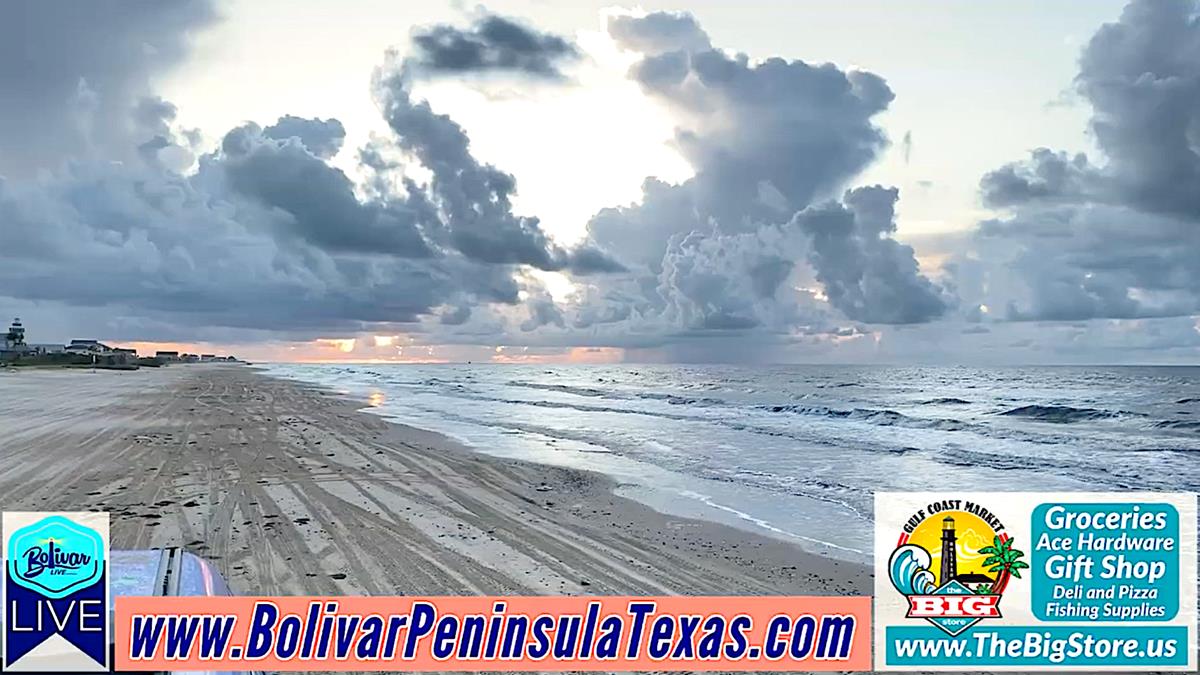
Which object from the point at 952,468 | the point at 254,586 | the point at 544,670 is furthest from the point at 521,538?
the point at 952,468

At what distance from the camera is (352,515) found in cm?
1175

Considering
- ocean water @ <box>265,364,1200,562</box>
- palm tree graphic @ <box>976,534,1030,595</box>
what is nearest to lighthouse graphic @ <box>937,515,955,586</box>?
palm tree graphic @ <box>976,534,1030,595</box>

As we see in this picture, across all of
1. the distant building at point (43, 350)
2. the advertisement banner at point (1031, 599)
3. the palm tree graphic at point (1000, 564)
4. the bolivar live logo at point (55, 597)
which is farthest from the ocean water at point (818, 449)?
the distant building at point (43, 350)

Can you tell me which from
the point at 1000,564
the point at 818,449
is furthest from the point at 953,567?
the point at 818,449

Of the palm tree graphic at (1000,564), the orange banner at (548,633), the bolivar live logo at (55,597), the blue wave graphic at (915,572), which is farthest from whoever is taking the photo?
the palm tree graphic at (1000,564)

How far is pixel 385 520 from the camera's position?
11516 mm

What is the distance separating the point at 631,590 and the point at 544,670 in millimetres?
2426

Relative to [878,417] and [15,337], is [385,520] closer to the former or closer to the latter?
[878,417]

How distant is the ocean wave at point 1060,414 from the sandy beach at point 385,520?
1473 inches

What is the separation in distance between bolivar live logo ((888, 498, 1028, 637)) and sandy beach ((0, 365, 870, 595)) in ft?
6.09

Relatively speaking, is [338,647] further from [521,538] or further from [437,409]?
[437,409]

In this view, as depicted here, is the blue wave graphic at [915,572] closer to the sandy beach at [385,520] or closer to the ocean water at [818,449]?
the sandy beach at [385,520]

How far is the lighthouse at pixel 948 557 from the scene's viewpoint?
22.7ft

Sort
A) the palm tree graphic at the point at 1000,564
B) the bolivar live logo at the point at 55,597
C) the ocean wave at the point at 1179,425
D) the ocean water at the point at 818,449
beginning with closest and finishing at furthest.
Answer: the bolivar live logo at the point at 55,597
the palm tree graphic at the point at 1000,564
the ocean water at the point at 818,449
the ocean wave at the point at 1179,425
